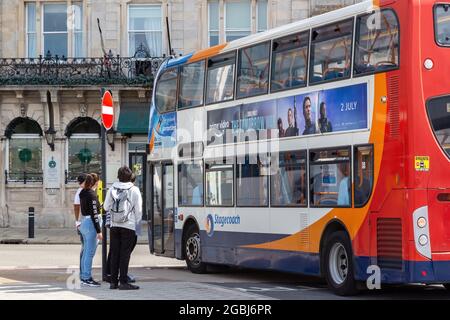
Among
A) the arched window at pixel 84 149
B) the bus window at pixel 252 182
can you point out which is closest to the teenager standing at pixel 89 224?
the bus window at pixel 252 182

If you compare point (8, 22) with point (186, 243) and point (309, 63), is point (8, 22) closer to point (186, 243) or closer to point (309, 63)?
point (186, 243)

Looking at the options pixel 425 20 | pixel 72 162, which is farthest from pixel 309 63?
pixel 72 162

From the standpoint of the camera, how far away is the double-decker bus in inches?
535

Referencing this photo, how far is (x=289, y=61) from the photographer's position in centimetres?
1658

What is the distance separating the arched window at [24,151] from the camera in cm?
3778

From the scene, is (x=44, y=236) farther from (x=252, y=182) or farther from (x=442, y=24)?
(x=442, y=24)

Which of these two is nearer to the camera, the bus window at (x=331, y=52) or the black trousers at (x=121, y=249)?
the bus window at (x=331, y=52)

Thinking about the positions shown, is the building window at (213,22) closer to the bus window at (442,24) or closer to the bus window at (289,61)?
the bus window at (289,61)

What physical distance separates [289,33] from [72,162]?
2215 centimetres

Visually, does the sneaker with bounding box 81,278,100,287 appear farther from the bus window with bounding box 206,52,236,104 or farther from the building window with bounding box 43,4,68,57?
the building window with bounding box 43,4,68,57

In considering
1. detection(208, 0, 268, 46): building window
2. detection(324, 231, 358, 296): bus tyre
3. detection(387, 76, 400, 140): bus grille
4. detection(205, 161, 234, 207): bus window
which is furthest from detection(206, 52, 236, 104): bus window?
detection(208, 0, 268, 46): building window

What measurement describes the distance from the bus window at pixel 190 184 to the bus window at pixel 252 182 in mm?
1577

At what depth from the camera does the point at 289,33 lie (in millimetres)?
16656
